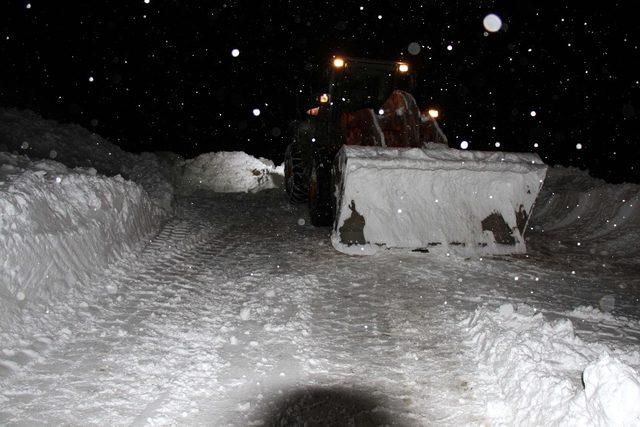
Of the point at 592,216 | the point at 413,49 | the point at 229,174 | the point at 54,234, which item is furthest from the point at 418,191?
the point at 229,174

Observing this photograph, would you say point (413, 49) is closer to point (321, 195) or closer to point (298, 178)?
point (298, 178)

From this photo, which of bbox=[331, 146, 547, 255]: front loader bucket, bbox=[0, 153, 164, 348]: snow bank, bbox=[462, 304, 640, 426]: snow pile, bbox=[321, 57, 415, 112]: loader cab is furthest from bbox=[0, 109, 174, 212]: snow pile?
bbox=[462, 304, 640, 426]: snow pile

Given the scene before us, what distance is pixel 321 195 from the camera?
878cm

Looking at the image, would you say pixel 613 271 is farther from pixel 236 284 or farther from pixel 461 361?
pixel 236 284

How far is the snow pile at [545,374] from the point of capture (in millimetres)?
2611

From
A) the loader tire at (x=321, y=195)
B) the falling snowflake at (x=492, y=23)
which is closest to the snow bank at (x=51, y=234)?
the loader tire at (x=321, y=195)

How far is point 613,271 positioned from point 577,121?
16001 millimetres

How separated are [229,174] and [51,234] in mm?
12079

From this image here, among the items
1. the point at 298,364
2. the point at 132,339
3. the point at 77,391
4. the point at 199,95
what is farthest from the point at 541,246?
the point at 199,95

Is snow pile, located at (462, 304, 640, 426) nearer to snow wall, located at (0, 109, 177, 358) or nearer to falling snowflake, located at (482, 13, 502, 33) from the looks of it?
snow wall, located at (0, 109, 177, 358)

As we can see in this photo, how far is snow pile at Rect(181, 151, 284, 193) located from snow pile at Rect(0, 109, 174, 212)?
5.26ft

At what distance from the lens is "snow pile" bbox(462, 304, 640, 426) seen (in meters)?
2.61

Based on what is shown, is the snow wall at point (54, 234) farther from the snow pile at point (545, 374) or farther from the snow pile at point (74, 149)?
the snow pile at point (545, 374)

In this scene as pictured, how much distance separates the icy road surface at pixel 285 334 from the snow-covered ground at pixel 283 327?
0.06 ft
